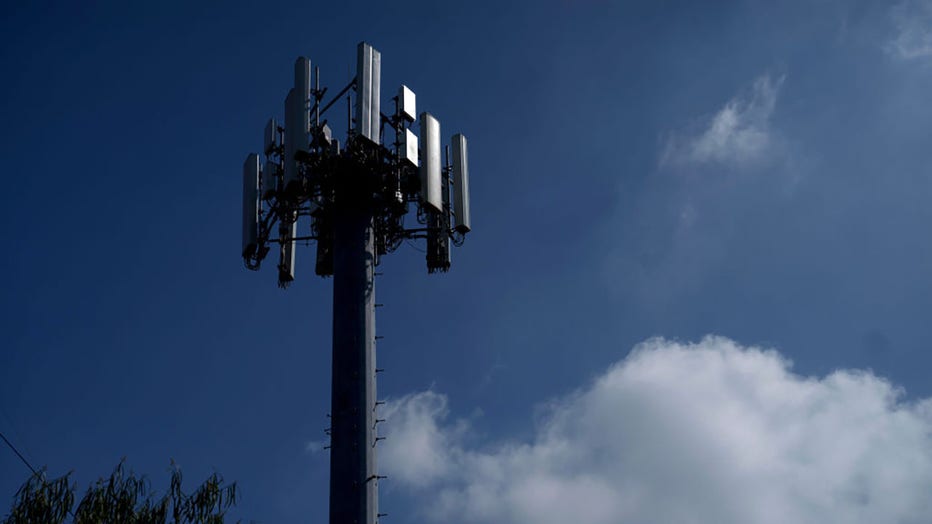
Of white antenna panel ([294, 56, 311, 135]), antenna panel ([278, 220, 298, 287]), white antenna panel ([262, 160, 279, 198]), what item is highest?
white antenna panel ([294, 56, 311, 135])

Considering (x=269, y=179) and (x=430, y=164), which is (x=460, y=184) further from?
(x=269, y=179)

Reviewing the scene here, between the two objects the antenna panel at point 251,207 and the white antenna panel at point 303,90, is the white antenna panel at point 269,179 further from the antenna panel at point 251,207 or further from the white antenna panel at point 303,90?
the white antenna panel at point 303,90

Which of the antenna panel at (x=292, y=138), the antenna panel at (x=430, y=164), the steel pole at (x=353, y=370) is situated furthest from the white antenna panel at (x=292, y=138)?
Result: the antenna panel at (x=430, y=164)

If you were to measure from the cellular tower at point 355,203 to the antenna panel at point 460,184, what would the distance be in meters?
0.04

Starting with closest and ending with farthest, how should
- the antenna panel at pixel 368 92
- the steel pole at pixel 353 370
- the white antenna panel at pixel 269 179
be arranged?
1. the steel pole at pixel 353 370
2. the antenna panel at pixel 368 92
3. the white antenna panel at pixel 269 179

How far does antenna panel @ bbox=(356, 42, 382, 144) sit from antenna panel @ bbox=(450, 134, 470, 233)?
13.4ft

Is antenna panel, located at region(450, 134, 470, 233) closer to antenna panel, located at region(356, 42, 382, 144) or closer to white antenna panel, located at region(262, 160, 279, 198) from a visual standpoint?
antenna panel, located at region(356, 42, 382, 144)

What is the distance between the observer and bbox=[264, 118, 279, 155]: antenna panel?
41.9m

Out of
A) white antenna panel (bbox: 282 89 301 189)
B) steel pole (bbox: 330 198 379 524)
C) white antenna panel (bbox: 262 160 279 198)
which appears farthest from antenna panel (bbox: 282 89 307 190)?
steel pole (bbox: 330 198 379 524)

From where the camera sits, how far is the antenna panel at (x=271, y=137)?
41875 millimetres

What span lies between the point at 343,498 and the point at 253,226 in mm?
12880

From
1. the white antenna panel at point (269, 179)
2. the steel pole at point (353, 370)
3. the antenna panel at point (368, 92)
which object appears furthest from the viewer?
the white antenna panel at point (269, 179)

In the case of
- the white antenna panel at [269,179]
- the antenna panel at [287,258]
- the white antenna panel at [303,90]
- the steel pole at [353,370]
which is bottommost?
the steel pole at [353,370]

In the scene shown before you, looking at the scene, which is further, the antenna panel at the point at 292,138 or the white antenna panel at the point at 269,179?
the white antenna panel at the point at 269,179
